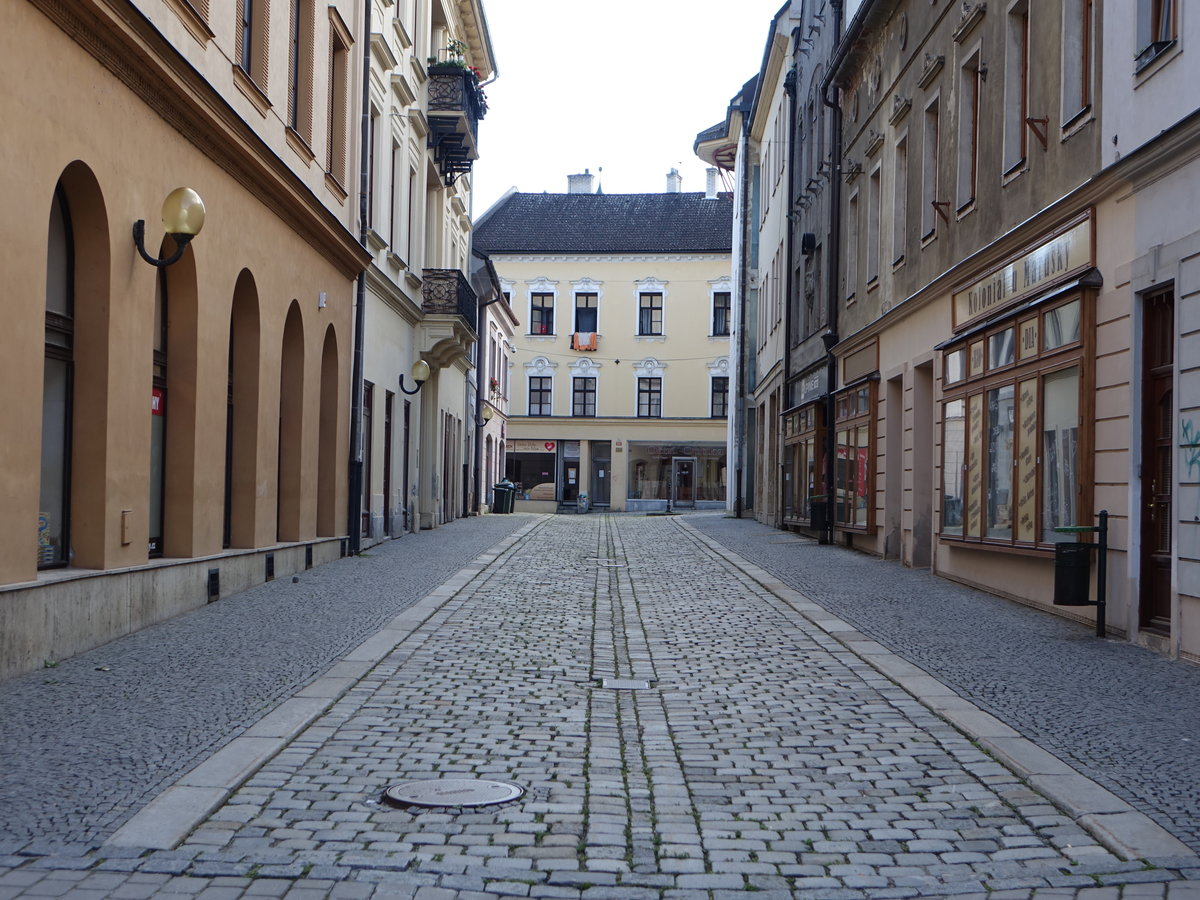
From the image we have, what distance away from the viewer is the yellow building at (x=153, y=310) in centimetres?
882

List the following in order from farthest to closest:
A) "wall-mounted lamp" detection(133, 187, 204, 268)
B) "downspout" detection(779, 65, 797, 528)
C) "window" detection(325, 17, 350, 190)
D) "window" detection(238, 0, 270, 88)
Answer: "downspout" detection(779, 65, 797, 528) → "window" detection(325, 17, 350, 190) → "window" detection(238, 0, 270, 88) → "wall-mounted lamp" detection(133, 187, 204, 268)

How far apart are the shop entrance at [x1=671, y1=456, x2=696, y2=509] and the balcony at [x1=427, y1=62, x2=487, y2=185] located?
33.3 metres

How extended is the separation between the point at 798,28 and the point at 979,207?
17.9m

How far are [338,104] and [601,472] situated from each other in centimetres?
4445

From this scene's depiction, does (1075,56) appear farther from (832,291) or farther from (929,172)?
(832,291)

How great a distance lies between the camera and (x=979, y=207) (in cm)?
1549

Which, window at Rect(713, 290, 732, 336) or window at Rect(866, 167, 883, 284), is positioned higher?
window at Rect(713, 290, 732, 336)

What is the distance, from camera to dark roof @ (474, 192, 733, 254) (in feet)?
208

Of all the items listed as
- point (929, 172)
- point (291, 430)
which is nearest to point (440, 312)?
point (291, 430)

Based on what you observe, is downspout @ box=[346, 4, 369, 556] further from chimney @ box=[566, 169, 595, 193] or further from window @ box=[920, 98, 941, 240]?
chimney @ box=[566, 169, 595, 193]

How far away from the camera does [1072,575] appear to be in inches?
432

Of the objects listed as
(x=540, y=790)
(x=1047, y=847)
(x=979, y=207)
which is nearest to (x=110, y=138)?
(x=540, y=790)

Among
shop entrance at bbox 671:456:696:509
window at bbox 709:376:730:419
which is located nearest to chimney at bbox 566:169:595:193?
window at bbox 709:376:730:419

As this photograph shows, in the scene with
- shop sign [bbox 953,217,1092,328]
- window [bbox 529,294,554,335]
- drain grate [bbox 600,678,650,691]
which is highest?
window [bbox 529,294,554,335]
